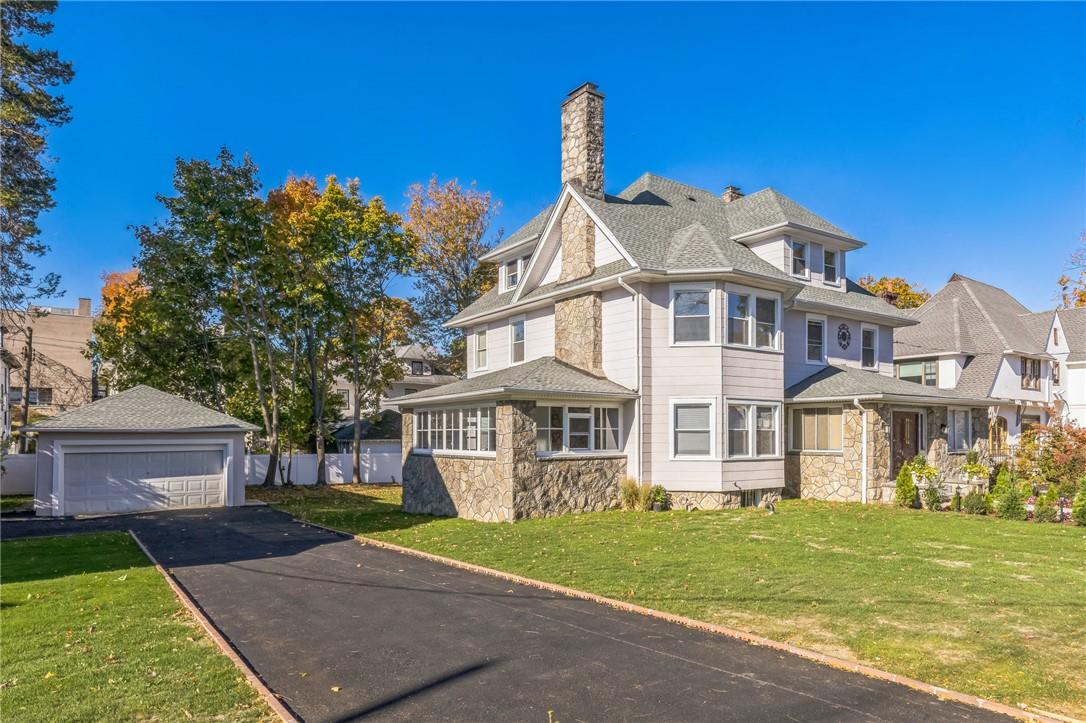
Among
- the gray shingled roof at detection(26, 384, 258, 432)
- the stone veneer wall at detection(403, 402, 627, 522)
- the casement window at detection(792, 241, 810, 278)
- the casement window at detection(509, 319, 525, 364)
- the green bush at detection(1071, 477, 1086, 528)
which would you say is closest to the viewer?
the green bush at detection(1071, 477, 1086, 528)

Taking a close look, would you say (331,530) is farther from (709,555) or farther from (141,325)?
(141,325)

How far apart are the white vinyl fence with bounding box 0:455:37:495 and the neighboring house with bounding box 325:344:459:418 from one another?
19.6 metres

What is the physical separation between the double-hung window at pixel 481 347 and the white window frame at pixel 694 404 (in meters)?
8.87

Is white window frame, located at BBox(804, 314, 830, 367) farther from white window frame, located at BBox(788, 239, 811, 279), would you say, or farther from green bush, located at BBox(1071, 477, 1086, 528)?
green bush, located at BBox(1071, 477, 1086, 528)

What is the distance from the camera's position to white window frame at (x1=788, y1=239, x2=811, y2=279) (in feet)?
71.0

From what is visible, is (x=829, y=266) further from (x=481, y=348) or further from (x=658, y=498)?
(x=481, y=348)

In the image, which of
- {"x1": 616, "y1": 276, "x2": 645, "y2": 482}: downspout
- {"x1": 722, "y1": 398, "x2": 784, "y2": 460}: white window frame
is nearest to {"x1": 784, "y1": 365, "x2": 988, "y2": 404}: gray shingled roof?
{"x1": 722, "y1": 398, "x2": 784, "y2": 460}: white window frame

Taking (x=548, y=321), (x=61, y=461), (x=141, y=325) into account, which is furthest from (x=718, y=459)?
(x=141, y=325)

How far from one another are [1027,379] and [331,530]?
29.9 metres

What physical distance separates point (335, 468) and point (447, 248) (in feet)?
43.4

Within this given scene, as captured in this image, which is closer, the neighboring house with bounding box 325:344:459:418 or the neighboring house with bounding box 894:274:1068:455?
the neighboring house with bounding box 894:274:1068:455

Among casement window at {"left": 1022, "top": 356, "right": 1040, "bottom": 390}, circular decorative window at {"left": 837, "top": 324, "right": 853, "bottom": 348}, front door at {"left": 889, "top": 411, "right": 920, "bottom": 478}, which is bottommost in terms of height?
front door at {"left": 889, "top": 411, "right": 920, "bottom": 478}

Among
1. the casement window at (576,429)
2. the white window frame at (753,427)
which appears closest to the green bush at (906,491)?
the white window frame at (753,427)

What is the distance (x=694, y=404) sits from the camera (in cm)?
1823
